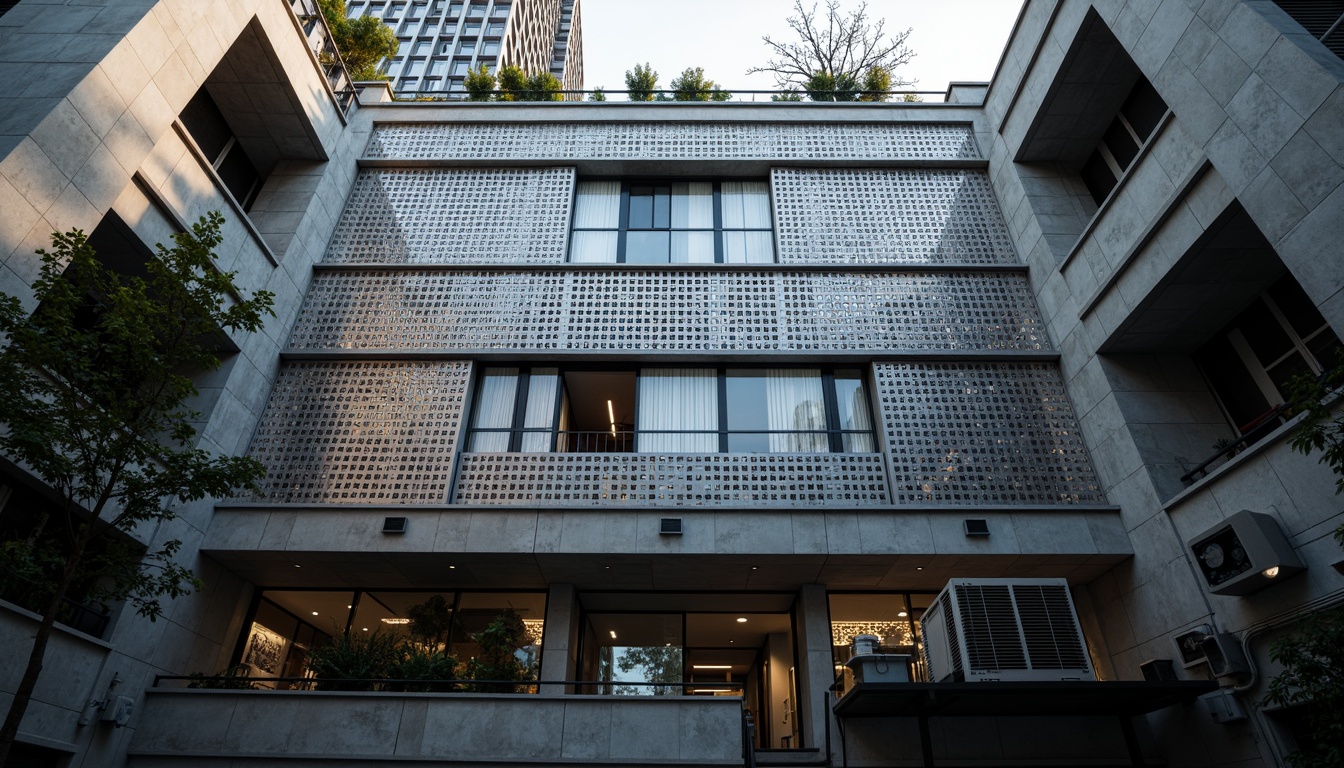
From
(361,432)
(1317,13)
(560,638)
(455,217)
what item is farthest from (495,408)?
(1317,13)

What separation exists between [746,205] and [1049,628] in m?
9.93

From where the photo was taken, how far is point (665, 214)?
1509 centimetres

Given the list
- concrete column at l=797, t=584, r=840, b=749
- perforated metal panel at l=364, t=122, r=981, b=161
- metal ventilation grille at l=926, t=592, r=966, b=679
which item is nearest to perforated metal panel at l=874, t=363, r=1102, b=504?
metal ventilation grille at l=926, t=592, r=966, b=679

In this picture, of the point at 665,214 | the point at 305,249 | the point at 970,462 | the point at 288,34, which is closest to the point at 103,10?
the point at 288,34

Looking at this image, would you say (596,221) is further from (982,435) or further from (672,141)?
(982,435)

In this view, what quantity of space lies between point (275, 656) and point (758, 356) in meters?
9.40

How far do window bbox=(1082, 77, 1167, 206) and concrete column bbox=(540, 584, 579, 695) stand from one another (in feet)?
37.3

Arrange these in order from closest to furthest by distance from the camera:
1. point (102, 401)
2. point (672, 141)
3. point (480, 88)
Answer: point (102, 401) → point (672, 141) → point (480, 88)

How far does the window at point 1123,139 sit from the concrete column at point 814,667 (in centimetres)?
858

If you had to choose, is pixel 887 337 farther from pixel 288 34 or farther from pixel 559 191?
pixel 288 34

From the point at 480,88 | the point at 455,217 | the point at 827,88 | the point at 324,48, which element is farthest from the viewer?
the point at 827,88

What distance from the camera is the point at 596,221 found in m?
14.9

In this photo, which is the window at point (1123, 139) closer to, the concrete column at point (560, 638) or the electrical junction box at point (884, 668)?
the electrical junction box at point (884, 668)

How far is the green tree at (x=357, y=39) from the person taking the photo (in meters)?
16.2
